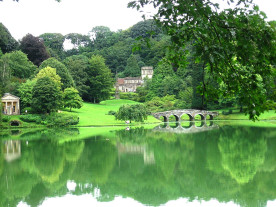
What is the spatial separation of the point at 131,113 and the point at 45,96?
34.8 feet

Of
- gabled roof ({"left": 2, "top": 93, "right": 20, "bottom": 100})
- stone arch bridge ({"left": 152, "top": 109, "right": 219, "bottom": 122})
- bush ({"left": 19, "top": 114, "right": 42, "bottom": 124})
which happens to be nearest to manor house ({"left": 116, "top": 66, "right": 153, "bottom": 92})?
stone arch bridge ({"left": 152, "top": 109, "right": 219, "bottom": 122})

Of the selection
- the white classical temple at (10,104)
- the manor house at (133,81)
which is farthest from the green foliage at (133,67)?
the white classical temple at (10,104)

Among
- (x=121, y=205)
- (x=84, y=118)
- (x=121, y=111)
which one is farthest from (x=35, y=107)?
(x=121, y=205)

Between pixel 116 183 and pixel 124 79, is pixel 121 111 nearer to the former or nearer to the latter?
pixel 116 183

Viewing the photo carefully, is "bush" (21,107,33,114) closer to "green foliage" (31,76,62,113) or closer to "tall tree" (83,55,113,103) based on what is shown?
"green foliage" (31,76,62,113)

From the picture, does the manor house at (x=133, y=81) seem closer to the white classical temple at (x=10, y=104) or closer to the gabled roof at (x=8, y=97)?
the white classical temple at (x=10, y=104)

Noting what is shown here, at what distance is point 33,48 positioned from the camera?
6881 centimetres

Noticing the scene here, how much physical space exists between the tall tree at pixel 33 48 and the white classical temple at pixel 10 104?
86.2 feet

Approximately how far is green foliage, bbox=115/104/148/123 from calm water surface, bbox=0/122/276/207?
17.0 metres

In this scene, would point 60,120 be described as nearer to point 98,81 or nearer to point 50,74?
point 50,74

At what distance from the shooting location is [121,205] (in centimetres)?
1238

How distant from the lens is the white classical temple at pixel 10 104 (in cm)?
4334

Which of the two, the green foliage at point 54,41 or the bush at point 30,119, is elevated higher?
the green foliage at point 54,41

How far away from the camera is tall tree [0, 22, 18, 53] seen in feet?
216
